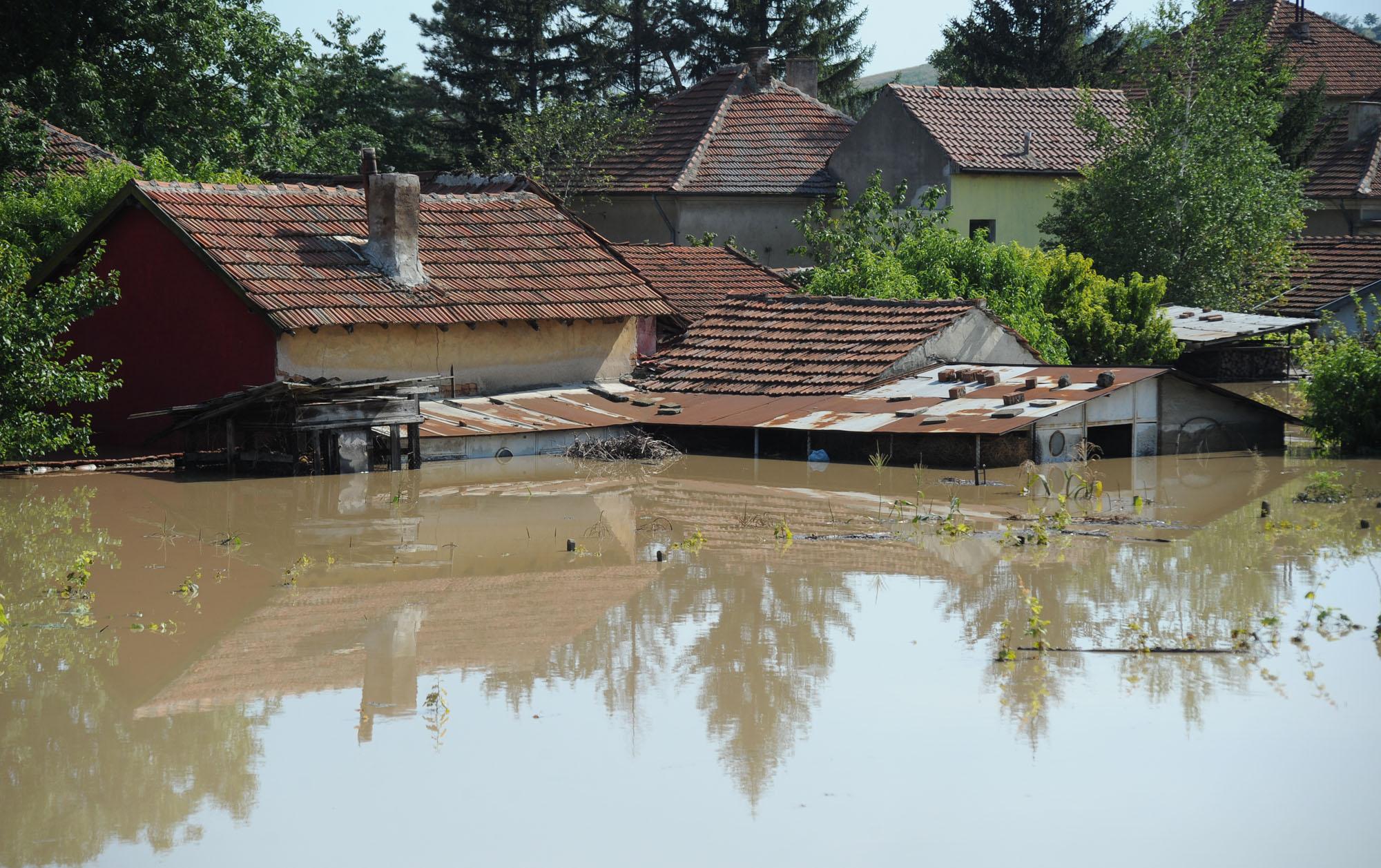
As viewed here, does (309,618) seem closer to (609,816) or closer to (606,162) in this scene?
(609,816)

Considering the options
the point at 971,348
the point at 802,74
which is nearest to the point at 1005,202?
the point at 802,74

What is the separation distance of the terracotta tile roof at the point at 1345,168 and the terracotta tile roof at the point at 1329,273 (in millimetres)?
3557

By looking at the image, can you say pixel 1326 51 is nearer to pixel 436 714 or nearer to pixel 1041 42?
pixel 1041 42

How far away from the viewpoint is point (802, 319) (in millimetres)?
24172

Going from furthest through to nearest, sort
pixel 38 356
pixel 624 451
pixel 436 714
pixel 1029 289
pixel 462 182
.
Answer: pixel 462 182 → pixel 1029 289 → pixel 624 451 → pixel 38 356 → pixel 436 714

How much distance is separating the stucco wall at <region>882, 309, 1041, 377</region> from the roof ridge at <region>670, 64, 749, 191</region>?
1218 cm

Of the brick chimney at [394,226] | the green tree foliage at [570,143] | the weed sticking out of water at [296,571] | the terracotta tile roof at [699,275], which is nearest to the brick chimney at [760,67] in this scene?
the green tree foliage at [570,143]

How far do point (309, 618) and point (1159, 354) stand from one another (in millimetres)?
19625

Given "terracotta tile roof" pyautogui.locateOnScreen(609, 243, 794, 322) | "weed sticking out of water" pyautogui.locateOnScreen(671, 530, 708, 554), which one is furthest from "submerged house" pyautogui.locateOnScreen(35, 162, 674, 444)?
"weed sticking out of water" pyautogui.locateOnScreen(671, 530, 708, 554)

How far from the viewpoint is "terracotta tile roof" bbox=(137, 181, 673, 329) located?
2066 cm

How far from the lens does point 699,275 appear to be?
2856cm

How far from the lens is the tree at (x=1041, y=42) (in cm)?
4438

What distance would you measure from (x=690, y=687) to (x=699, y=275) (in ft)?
63.2

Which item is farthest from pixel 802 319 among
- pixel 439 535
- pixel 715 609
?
pixel 715 609
